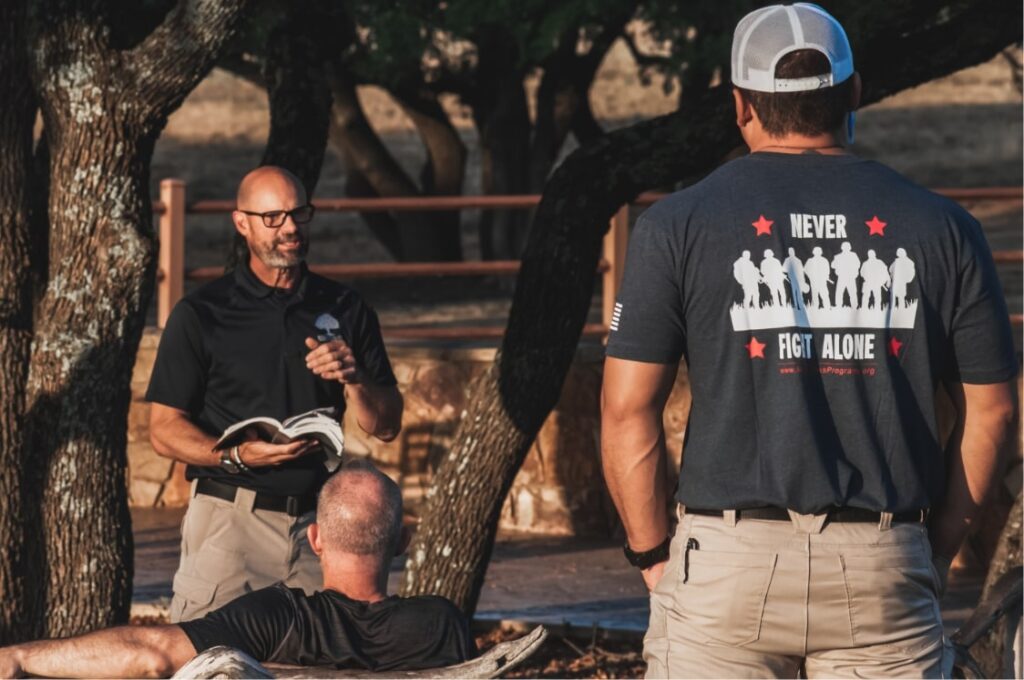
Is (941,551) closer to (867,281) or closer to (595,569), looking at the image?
(867,281)

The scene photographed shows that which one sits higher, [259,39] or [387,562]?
[259,39]

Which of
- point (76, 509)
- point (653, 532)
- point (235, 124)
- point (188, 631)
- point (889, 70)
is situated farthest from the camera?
Answer: point (235, 124)

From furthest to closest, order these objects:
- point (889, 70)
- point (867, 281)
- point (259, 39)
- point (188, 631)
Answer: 1. point (259, 39)
2. point (889, 70)
3. point (188, 631)
4. point (867, 281)

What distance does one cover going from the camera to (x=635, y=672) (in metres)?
7.33

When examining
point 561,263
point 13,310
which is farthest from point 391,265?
point 13,310

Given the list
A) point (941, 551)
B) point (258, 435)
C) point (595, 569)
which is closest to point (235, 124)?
point (595, 569)

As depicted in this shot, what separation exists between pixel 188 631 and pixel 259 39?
35.9ft

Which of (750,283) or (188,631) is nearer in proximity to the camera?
(750,283)

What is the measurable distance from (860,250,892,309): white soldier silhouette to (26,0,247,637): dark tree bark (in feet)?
10.6

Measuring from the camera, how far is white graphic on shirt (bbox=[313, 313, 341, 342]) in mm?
5188

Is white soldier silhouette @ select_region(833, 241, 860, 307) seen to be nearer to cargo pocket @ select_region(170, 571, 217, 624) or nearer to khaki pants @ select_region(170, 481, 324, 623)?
khaki pants @ select_region(170, 481, 324, 623)

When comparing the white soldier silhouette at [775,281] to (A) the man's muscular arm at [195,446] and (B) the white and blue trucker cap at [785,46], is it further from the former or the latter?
(A) the man's muscular arm at [195,446]

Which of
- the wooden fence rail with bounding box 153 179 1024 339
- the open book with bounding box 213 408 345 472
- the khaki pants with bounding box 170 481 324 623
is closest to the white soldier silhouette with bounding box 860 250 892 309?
the open book with bounding box 213 408 345 472

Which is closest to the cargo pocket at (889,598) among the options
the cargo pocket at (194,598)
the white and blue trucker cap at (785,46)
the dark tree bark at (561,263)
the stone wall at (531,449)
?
the white and blue trucker cap at (785,46)
